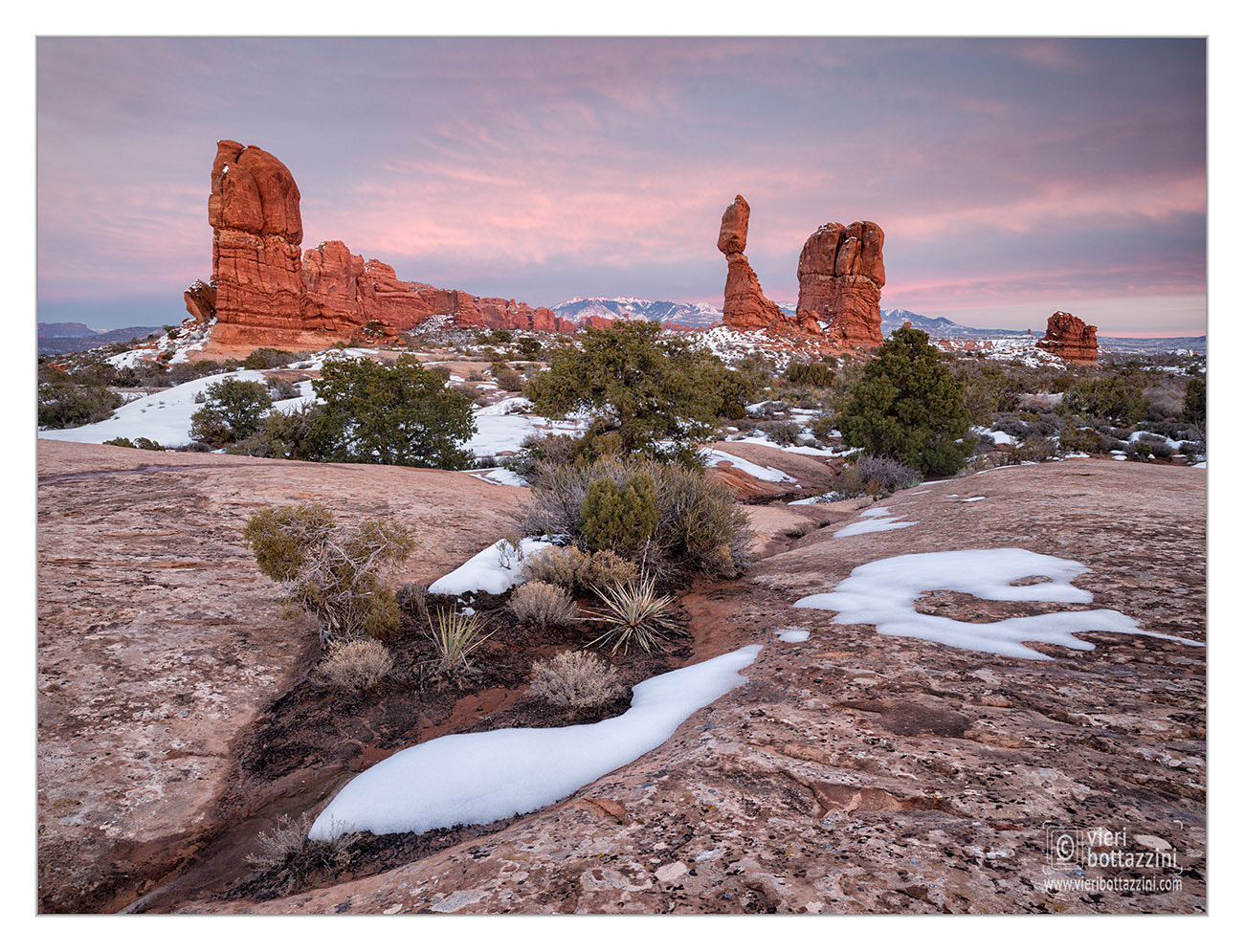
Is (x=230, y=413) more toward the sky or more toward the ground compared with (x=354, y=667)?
more toward the sky

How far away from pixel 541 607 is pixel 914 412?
13.5 meters

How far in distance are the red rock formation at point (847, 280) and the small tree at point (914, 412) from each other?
5321cm

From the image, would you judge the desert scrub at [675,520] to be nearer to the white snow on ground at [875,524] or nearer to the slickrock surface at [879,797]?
the white snow on ground at [875,524]

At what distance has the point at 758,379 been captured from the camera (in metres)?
31.4

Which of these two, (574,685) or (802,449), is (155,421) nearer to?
(574,685)

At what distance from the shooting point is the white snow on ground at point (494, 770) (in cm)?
246

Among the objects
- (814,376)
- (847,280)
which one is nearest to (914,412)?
(814,376)

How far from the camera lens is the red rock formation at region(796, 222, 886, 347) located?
2579 inches

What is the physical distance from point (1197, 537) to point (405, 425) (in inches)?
477

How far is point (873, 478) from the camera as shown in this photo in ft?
44.0

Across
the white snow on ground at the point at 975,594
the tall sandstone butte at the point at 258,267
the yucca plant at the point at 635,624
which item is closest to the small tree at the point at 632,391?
the white snow on ground at the point at 975,594

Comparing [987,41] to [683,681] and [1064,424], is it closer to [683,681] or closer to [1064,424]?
[683,681]

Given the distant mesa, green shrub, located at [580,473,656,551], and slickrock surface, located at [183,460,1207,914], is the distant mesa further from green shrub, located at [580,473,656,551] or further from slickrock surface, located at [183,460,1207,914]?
slickrock surface, located at [183,460,1207,914]

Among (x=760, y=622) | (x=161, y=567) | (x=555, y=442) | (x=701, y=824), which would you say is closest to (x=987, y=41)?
(x=760, y=622)
